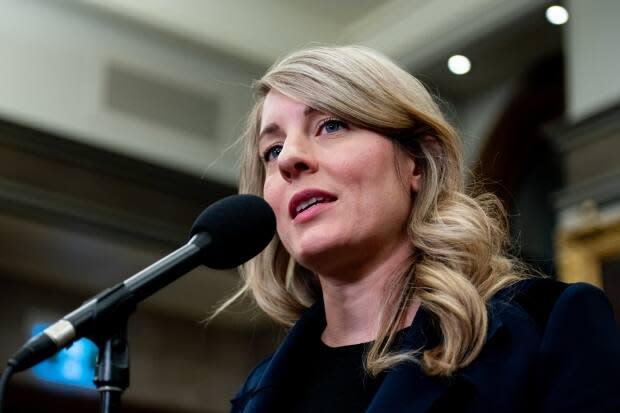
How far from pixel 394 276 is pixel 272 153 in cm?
32

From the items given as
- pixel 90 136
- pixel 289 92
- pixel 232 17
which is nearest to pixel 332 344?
pixel 289 92

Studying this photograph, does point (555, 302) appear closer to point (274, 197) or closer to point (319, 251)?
point (319, 251)

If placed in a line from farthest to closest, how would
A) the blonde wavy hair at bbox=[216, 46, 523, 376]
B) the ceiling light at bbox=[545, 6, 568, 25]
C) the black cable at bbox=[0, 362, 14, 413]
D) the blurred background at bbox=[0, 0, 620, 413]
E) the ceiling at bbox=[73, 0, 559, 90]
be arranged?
1. the ceiling at bbox=[73, 0, 559, 90]
2. the ceiling light at bbox=[545, 6, 568, 25]
3. the blurred background at bbox=[0, 0, 620, 413]
4. the blonde wavy hair at bbox=[216, 46, 523, 376]
5. the black cable at bbox=[0, 362, 14, 413]

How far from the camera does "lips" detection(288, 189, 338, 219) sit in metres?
1.87

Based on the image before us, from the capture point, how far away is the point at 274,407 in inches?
76.2

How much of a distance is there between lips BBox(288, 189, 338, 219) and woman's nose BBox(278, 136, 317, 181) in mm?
37

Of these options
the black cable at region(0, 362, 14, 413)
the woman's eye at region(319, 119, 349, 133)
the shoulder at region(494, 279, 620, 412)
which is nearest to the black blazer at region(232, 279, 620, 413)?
the shoulder at region(494, 279, 620, 412)

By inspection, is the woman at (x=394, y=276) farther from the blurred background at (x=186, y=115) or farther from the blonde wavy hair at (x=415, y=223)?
the blurred background at (x=186, y=115)

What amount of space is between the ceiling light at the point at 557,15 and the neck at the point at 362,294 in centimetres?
458

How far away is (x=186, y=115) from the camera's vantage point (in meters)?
6.83

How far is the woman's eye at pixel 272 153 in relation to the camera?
203 cm

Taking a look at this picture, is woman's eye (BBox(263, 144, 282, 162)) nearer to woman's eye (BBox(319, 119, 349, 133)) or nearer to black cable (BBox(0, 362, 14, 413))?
woman's eye (BBox(319, 119, 349, 133))

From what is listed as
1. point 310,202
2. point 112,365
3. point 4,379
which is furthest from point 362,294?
point 4,379

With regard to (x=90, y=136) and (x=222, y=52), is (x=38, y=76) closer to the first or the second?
(x=90, y=136)
